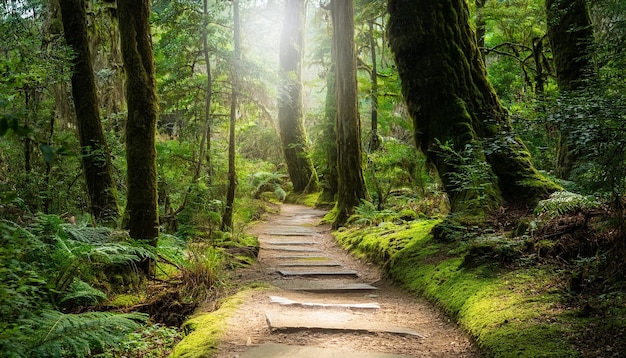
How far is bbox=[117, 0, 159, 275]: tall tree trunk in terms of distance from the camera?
620cm

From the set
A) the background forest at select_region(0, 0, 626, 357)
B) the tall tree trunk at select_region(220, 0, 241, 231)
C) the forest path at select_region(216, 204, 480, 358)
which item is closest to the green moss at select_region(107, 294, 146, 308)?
the background forest at select_region(0, 0, 626, 357)

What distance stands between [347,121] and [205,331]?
857 cm

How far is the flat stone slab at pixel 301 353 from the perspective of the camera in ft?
11.8

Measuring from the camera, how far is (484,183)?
21.6 feet

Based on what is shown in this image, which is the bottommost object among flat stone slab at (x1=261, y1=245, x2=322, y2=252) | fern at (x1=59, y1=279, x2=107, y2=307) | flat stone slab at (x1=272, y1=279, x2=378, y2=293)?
flat stone slab at (x1=272, y1=279, x2=378, y2=293)

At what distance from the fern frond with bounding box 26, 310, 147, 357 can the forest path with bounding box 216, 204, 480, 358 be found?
0.91 m

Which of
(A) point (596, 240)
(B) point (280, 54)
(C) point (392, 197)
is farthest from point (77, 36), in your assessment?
(B) point (280, 54)

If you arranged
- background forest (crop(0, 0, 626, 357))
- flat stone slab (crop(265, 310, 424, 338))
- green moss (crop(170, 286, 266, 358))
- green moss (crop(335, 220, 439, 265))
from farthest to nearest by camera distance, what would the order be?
1. green moss (crop(335, 220, 439, 265))
2. flat stone slab (crop(265, 310, 424, 338))
3. green moss (crop(170, 286, 266, 358))
4. background forest (crop(0, 0, 626, 357))

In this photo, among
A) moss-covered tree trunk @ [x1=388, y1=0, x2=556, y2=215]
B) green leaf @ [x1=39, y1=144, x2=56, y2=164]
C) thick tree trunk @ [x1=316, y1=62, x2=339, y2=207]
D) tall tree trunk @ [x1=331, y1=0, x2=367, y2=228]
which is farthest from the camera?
thick tree trunk @ [x1=316, y1=62, x2=339, y2=207]

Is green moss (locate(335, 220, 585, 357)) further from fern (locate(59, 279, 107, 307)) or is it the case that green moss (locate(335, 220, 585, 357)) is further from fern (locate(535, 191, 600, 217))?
fern (locate(59, 279, 107, 307))

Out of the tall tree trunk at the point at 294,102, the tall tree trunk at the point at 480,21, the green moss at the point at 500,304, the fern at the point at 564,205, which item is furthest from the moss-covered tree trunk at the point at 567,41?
the tall tree trunk at the point at 294,102

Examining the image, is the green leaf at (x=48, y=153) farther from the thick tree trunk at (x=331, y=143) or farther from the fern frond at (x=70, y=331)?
the thick tree trunk at (x=331, y=143)

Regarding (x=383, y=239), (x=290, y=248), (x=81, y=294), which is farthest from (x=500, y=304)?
(x=290, y=248)

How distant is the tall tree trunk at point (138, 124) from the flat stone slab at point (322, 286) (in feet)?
6.54
